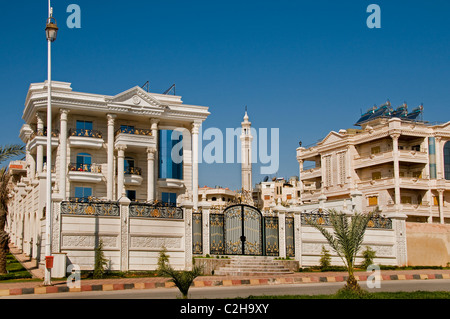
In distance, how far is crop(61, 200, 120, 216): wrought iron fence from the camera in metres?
21.9

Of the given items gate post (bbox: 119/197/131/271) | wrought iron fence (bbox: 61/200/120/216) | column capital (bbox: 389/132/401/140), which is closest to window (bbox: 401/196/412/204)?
column capital (bbox: 389/132/401/140)

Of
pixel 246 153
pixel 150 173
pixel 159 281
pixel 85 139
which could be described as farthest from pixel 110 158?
pixel 246 153

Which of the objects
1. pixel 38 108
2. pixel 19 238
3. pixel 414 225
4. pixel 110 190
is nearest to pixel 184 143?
pixel 110 190

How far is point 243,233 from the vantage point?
84.3ft

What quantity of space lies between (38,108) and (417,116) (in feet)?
106

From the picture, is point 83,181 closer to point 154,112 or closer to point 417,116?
point 154,112

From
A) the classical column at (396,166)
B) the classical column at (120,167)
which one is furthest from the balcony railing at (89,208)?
the classical column at (396,166)

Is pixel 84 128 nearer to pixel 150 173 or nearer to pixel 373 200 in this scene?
pixel 150 173

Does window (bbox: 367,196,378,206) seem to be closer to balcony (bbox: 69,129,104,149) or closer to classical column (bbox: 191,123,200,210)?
classical column (bbox: 191,123,200,210)

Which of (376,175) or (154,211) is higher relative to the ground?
(376,175)

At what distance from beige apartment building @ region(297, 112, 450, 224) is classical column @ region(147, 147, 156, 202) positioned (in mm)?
13415

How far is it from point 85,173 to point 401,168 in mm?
24971
